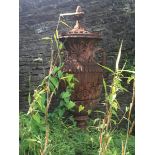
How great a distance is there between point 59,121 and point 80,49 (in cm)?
41

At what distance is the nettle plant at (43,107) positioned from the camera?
9.57ft

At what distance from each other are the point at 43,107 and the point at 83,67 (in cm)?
32

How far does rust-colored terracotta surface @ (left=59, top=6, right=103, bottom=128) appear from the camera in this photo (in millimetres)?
2936

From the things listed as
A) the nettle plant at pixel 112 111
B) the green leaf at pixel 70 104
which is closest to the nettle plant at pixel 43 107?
the green leaf at pixel 70 104

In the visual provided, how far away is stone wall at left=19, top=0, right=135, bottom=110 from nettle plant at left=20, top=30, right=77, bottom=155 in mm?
49

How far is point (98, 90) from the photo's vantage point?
9.62ft

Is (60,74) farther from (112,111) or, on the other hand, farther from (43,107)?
(112,111)

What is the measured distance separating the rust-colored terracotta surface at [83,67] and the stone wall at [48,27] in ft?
0.20

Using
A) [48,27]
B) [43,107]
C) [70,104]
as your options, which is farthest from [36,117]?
[48,27]

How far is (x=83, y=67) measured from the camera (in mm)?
3021

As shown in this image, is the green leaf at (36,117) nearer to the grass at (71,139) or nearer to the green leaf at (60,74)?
the grass at (71,139)

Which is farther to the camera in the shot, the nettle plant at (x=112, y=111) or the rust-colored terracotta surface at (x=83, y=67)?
the rust-colored terracotta surface at (x=83, y=67)

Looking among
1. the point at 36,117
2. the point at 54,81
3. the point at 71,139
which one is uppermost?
the point at 54,81

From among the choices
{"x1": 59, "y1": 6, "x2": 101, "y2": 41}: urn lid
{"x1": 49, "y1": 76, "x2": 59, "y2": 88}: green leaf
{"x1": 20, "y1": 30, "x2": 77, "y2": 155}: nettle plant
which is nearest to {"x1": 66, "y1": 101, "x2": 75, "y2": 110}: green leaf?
{"x1": 20, "y1": 30, "x2": 77, "y2": 155}: nettle plant
